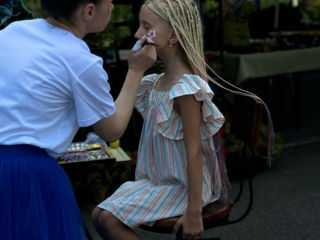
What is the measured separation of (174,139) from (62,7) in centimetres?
70

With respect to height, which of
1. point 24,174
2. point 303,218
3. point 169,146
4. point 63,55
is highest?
point 63,55

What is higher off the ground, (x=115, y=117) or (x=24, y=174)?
(x=115, y=117)

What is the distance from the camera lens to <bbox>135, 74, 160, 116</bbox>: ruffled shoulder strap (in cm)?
211

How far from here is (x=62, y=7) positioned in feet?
4.75

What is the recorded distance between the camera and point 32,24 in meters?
1.49

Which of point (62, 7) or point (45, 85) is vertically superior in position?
point (62, 7)

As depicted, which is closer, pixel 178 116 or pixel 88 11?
pixel 88 11

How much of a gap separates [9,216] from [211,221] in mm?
840

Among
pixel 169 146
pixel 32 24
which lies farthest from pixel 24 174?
pixel 169 146

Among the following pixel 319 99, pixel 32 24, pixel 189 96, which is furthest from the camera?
pixel 319 99

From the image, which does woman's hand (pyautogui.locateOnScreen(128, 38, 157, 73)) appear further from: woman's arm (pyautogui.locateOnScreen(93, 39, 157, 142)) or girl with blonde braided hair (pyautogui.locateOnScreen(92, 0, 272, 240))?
girl with blonde braided hair (pyautogui.locateOnScreen(92, 0, 272, 240))

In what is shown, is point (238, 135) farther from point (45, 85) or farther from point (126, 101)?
point (45, 85)

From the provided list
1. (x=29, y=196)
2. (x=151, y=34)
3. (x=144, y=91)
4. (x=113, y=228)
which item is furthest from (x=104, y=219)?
(x=151, y=34)

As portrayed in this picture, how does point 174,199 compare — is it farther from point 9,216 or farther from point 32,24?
point 32,24
